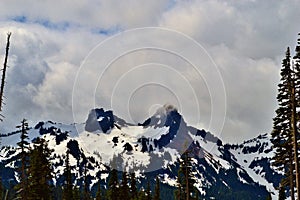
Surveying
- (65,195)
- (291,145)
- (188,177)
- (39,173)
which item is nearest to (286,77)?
(291,145)

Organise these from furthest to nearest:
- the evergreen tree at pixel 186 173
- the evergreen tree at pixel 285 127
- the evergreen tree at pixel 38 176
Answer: the evergreen tree at pixel 186 173 < the evergreen tree at pixel 38 176 < the evergreen tree at pixel 285 127

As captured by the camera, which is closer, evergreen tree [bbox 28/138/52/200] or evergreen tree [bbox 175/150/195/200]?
evergreen tree [bbox 28/138/52/200]

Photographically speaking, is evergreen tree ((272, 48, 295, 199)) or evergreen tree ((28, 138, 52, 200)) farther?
evergreen tree ((28, 138, 52, 200))

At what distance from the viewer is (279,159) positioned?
44.6m

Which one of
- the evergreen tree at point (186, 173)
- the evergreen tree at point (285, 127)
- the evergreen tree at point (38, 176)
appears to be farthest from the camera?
the evergreen tree at point (186, 173)

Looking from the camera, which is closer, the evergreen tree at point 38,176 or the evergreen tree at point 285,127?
the evergreen tree at point 285,127

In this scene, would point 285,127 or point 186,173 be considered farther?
point 186,173

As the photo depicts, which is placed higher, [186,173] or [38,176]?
[186,173]

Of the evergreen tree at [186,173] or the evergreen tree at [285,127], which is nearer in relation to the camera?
the evergreen tree at [285,127]

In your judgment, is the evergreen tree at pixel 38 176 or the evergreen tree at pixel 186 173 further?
the evergreen tree at pixel 186 173

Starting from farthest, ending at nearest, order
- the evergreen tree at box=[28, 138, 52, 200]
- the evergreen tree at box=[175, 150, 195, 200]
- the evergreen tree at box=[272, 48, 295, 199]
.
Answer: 1. the evergreen tree at box=[175, 150, 195, 200]
2. the evergreen tree at box=[28, 138, 52, 200]
3. the evergreen tree at box=[272, 48, 295, 199]

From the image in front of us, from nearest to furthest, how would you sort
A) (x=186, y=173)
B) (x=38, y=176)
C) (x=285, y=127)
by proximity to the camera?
(x=285, y=127) < (x=38, y=176) < (x=186, y=173)

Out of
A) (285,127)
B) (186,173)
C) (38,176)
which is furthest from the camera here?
(186,173)

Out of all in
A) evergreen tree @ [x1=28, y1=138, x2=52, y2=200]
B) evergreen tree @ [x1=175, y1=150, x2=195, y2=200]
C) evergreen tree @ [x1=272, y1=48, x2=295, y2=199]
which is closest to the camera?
evergreen tree @ [x1=272, y1=48, x2=295, y2=199]
